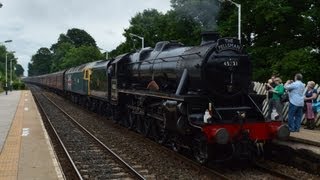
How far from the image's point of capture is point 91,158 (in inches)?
506

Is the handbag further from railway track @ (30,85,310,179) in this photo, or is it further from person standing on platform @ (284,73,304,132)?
railway track @ (30,85,310,179)

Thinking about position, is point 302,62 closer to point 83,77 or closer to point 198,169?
point 83,77

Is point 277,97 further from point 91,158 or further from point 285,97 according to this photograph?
point 91,158

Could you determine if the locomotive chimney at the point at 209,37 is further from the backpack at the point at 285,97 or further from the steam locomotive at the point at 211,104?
the backpack at the point at 285,97

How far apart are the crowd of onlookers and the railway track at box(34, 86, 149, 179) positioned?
A: 388 cm

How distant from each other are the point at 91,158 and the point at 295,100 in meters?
5.49

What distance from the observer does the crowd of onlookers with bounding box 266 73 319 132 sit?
13.0 meters

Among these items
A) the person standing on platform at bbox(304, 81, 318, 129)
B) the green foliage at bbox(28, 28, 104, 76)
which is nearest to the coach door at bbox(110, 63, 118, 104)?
the person standing on platform at bbox(304, 81, 318, 129)

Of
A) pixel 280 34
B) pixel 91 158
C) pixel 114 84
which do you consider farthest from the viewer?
pixel 280 34

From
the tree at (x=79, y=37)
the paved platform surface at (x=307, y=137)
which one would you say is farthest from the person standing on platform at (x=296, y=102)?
the tree at (x=79, y=37)

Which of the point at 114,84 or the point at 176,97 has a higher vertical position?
the point at 114,84

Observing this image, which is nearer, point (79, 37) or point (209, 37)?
point (209, 37)

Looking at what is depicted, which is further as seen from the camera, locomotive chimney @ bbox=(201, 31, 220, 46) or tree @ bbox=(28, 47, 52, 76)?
tree @ bbox=(28, 47, 52, 76)

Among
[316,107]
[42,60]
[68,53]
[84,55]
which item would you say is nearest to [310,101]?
[316,107]
